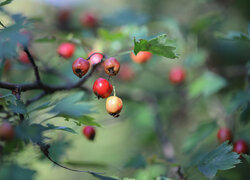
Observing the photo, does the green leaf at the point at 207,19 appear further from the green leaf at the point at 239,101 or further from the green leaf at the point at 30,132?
the green leaf at the point at 30,132

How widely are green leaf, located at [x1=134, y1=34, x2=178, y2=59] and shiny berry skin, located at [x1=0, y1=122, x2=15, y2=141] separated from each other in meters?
0.57

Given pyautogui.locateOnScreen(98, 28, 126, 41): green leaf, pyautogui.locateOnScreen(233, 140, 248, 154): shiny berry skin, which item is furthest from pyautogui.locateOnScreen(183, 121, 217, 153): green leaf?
pyautogui.locateOnScreen(98, 28, 126, 41): green leaf

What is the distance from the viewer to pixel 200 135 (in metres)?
1.73

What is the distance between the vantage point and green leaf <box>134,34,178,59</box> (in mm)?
1081

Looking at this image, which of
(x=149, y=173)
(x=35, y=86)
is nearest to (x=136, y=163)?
(x=149, y=173)

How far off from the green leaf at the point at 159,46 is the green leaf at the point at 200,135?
0.77m

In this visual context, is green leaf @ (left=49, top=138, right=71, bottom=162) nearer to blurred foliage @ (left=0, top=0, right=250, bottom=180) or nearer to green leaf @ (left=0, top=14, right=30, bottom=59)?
blurred foliage @ (left=0, top=0, right=250, bottom=180)

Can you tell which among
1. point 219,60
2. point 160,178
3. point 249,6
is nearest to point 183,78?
point 219,60

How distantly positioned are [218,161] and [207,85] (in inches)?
42.7

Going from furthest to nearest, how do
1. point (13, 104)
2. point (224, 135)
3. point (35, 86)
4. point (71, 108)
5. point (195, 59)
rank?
point (195, 59) < point (224, 135) < point (35, 86) < point (71, 108) < point (13, 104)

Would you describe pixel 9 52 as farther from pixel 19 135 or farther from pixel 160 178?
pixel 160 178

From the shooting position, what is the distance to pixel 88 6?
3.48 metres

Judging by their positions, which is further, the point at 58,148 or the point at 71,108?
the point at 58,148

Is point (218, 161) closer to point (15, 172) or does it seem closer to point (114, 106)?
point (114, 106)
